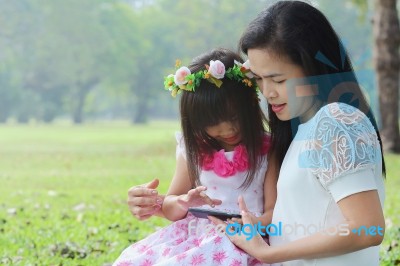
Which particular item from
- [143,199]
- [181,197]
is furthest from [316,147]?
[143,199]

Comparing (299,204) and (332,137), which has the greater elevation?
(332,137)

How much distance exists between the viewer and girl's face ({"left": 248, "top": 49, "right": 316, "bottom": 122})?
193cm

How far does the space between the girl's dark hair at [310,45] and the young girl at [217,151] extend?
254 mm

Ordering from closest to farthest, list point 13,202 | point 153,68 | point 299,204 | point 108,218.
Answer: point 299,204 → point 108,218 → point 13,202 → point 153,68

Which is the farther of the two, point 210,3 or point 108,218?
point 210,3

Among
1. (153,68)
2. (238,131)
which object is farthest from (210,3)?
(238,131)

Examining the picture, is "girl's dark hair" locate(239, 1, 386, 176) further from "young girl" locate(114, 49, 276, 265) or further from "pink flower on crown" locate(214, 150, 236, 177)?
"pink flower on crown" locate(214, 150, 236, 177)

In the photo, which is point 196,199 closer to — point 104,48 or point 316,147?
point 316,147

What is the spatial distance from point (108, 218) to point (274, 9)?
3.26 meters

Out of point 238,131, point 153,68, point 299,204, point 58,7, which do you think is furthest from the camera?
point 153,68

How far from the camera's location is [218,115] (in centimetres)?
222

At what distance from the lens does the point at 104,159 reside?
→ 11.9m

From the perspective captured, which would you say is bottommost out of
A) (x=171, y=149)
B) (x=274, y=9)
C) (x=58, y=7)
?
(x=171, y=149)

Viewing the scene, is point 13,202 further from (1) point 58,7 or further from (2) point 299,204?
(1) point 58,7
